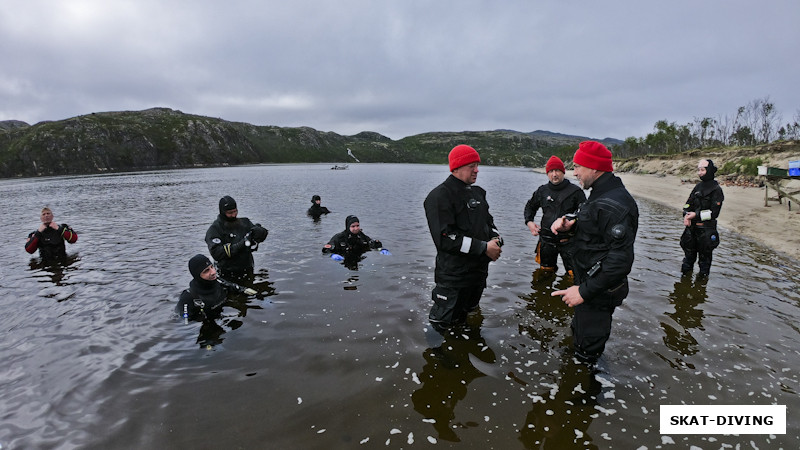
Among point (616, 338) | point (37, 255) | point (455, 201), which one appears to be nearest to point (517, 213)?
point (616, 338)

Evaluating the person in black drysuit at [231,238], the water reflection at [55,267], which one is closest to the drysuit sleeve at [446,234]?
the person in black drysuit at [231,238]

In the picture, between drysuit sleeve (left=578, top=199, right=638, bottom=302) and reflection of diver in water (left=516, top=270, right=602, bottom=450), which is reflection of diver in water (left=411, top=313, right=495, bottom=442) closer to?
reflection of diver in water (left=516, top=270, right=602, bottom=450)

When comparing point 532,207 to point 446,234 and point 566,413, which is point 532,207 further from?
point 566,413

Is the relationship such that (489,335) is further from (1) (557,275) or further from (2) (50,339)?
(2) (50,339)

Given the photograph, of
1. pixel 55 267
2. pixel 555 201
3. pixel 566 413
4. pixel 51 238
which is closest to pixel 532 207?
pixel 555 201

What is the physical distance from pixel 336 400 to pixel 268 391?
1.18m

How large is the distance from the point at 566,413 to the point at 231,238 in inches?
358

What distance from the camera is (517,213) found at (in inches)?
1058

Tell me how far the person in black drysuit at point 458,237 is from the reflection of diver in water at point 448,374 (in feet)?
2.25

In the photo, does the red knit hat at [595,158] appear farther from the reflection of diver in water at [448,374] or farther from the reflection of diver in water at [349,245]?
the reflection of diver in water at [349,245]

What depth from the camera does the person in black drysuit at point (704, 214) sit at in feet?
29.3

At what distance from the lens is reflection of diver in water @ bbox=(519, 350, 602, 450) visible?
14.8 feet

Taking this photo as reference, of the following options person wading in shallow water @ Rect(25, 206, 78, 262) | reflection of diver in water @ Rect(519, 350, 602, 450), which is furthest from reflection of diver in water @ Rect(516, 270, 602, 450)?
person wading in shallow water @ Rect(25, 206, 78, 262)

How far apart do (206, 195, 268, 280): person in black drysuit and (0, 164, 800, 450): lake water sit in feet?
3.48
